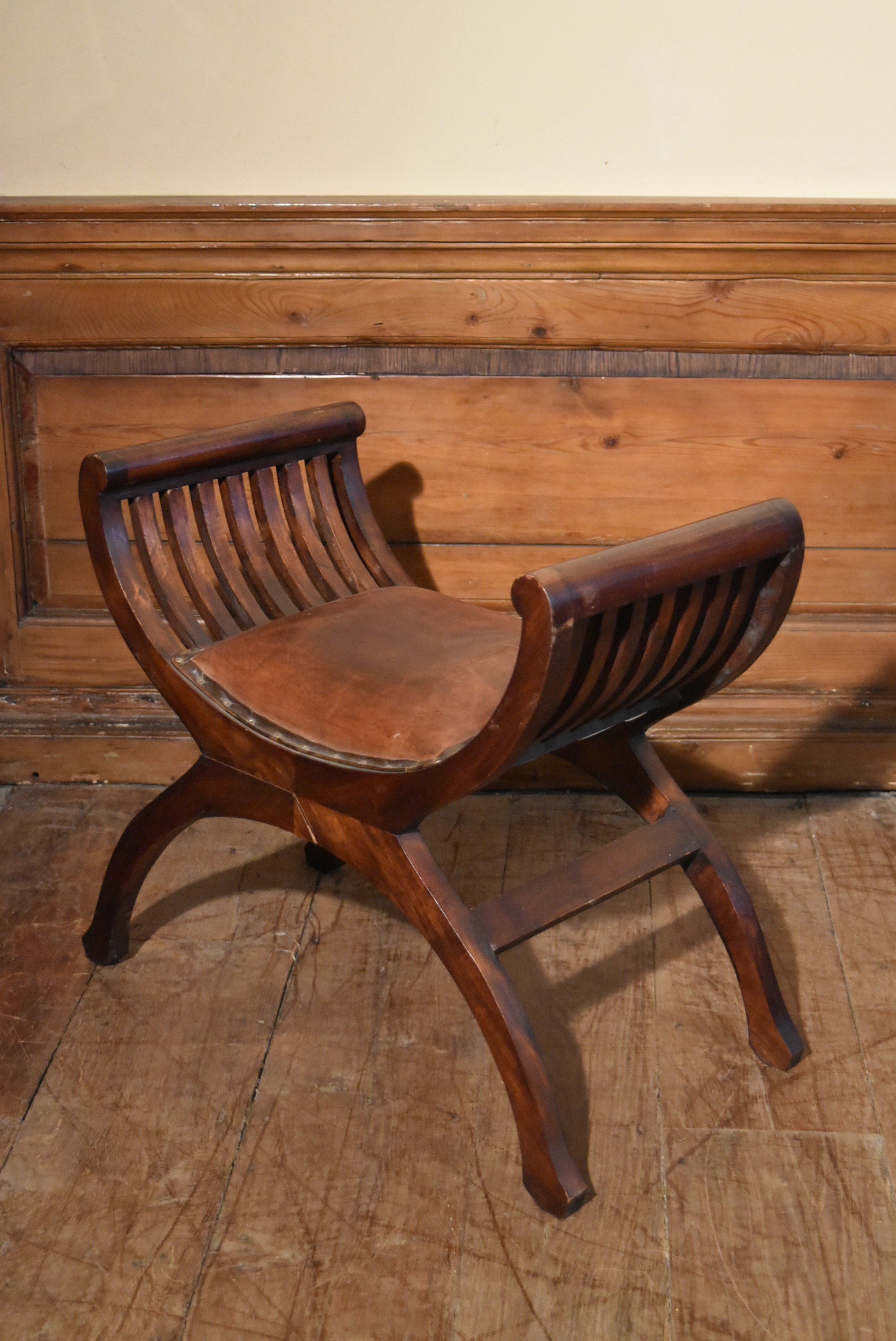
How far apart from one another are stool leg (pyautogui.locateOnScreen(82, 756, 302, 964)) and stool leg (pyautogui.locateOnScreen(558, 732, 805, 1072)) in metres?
0.44

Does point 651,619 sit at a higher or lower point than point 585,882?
higher

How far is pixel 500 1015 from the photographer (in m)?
1.33

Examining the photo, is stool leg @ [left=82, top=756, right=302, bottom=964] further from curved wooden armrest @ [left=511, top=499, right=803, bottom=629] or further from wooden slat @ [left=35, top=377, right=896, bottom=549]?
wooden slat @ [left=35, top=377, right=896, bottom=549]

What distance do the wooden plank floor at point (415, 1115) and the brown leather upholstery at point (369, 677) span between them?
0.48 m

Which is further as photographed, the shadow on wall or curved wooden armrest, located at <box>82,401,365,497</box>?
the shadow on wall

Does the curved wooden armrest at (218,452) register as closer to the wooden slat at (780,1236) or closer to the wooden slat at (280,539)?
the wooden slat at (280,539)

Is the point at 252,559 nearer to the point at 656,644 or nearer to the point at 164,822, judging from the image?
the point at 164,822

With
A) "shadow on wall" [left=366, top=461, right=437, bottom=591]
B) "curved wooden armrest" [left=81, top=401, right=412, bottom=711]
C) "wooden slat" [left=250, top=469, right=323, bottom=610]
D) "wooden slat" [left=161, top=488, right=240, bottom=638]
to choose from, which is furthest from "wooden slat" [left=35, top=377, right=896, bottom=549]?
"wooden slat" [left=161, top=488, right=240, bottom=638]

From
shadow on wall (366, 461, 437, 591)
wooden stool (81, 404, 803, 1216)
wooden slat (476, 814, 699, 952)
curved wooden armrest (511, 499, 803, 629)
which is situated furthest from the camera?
shadow on wall (366, 461, 437, 591)

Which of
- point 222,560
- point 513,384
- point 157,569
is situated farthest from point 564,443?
point 157,569

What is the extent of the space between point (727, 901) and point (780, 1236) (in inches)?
15.4

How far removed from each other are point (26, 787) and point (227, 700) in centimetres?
99

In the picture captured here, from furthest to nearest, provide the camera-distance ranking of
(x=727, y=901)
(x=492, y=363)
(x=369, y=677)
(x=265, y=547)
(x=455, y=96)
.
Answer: (x=492, y=363) < (x=455, y=96) < (x=265, y=547) < (x=727, y=901) < (x=369, y=677)

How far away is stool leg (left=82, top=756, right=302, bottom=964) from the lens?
5.05ft
